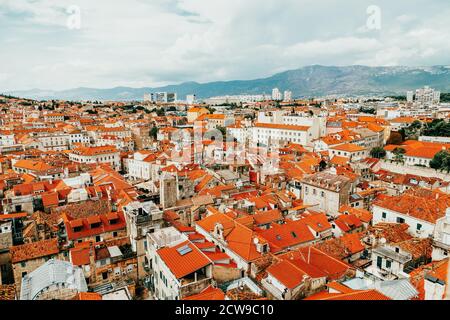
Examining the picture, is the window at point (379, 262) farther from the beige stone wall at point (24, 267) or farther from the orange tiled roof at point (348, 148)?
the orange tiled roof at point (348, 148)

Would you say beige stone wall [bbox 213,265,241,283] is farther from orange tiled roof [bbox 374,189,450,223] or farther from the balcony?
orange tiled roof [bbox 374,189,450,223]

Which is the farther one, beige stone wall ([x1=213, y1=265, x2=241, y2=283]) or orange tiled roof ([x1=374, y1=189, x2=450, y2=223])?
orange tiled roof ([x1=374, y1=189, x2=450, y2=223])

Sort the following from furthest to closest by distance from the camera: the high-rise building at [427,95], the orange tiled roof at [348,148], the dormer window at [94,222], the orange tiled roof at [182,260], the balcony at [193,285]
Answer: the high-rise building at [427,95], the orange tiled roof at [348,148], the dormer window at [94,222], the orange tiled roof at [182,260], the balcony at [193,285]

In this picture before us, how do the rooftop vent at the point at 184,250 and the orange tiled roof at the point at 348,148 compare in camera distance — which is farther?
the orange tiled roof at the point at 348,148

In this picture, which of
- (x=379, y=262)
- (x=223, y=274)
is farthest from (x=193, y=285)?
(x=379, y=262)

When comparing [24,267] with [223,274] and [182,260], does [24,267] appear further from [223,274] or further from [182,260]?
[223,274]

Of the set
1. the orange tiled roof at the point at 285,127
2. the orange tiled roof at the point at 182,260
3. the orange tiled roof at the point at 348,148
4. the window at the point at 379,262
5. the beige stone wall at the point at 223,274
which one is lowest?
the beige stone wall at the point at 223,274

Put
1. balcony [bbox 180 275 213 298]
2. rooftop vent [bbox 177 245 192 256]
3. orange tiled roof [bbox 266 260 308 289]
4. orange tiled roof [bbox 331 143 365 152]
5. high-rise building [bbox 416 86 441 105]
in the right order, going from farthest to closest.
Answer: high-rise building [bbox 416 86 441 105], orange tiled roof [bbox 331 143 365 152], rooftop vent [bbox 177 245 192 256], balcony [bbox 180 275 213 298], orange tiled roof [bbox 266 260 308 289]

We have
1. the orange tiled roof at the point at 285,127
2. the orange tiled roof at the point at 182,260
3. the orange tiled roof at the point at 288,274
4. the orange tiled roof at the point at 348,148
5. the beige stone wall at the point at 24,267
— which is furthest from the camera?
the orange tiled roof at the point at 285,127

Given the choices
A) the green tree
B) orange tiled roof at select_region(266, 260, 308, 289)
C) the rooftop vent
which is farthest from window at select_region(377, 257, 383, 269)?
the green tree

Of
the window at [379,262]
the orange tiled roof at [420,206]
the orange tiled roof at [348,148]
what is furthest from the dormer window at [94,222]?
the orange tiled roof at [348,148]

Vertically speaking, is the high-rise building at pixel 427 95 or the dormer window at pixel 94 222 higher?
the high-rise building at pixel 427 95
